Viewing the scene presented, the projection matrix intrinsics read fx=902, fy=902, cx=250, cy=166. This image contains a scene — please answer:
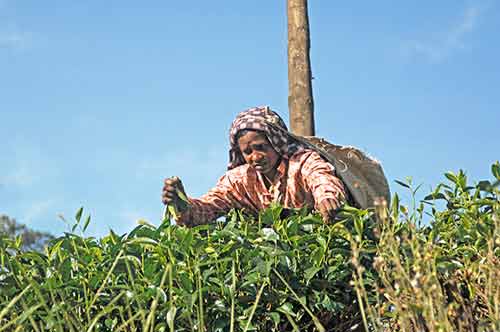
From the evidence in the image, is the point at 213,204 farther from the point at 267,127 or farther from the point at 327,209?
the point at 327,209

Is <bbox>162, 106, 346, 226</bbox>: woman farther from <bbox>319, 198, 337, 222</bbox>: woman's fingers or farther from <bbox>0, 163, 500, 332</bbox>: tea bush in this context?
<bbox>0, 163, 500, 332</bbox>: tea bush

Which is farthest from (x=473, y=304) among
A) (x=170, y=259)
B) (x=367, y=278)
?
(x=170, y=259)

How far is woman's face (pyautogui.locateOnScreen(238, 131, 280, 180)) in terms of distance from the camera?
436 centimetres

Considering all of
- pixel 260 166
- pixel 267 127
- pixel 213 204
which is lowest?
pixel 213 204

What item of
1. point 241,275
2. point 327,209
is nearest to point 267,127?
point 327,209

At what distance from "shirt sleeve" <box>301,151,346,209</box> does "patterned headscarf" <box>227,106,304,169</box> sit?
0.40ft

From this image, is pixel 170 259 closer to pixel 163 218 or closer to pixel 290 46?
pixel 163 218

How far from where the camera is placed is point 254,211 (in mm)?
4586

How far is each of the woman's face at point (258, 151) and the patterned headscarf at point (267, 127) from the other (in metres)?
0.03

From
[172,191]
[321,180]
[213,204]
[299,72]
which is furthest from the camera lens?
[299,72]

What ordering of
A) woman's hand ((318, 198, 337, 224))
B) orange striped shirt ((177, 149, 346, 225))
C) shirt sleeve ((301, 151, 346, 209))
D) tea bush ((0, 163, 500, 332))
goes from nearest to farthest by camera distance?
tea bush ((0, 163, 500, 332))
woman's hand ((318, 198, 337, 224))
shirt sleeve ((301, 151, 346, 209))
orange striped shirt ((177, 149, 346, 225))

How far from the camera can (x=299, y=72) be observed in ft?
20.1

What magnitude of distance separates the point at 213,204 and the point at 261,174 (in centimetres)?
28

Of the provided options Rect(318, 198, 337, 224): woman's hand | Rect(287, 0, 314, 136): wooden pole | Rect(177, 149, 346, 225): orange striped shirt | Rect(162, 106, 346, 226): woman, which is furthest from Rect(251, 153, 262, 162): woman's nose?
Rect(287, 0, 314, 136): wooden pole
